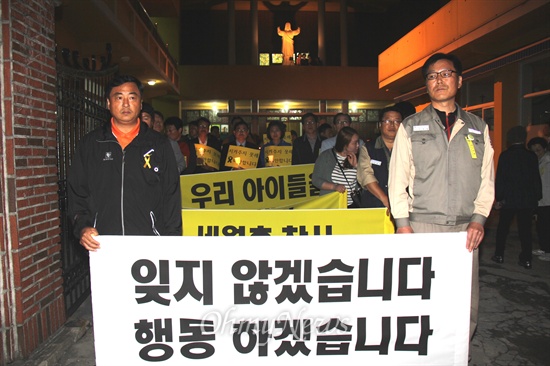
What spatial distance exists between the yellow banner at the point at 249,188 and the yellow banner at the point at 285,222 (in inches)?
63.4

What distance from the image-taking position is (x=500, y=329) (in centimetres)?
448

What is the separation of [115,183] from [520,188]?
5875 mm

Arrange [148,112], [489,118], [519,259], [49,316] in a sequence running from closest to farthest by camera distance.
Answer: [49,316] → [148,112] → [519,259] → [489,118]

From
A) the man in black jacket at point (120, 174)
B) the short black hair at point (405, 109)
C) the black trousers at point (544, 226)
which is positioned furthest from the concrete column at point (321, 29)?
the man in black jacket at point (120, 174)

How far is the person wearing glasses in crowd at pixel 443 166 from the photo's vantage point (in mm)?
3129

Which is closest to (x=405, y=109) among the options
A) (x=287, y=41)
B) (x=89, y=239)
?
(x=89, y=239)

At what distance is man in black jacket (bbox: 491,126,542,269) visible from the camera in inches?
261

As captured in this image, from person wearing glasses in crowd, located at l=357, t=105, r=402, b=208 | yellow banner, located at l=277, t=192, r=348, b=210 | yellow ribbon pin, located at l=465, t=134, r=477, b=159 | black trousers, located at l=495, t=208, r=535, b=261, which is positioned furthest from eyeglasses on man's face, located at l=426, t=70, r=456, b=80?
black trousers, located at l=495, t=208, r=535, b=261

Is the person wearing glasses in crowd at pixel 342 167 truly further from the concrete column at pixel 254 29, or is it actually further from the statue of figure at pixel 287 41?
the statue of figure at pixel 287 41

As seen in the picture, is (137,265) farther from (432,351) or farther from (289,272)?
(432,351)

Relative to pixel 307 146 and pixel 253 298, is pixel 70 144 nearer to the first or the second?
pixel 253 298

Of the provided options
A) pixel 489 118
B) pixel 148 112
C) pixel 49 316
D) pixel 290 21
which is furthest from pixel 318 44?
pixel 49 316

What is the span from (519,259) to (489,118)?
26.9ft

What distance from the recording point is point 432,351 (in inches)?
113
